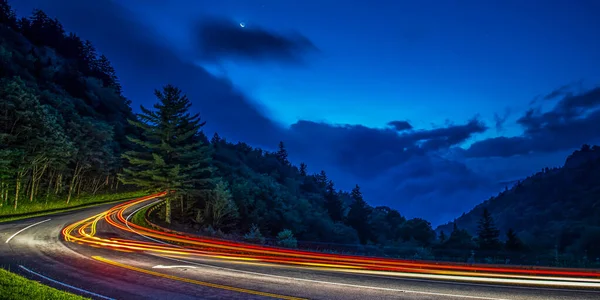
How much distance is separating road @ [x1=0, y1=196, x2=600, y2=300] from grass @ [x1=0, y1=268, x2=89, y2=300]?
3.01ft

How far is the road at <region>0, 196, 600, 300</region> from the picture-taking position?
10453 mm

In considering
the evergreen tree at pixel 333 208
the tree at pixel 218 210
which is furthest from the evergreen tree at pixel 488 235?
the tree at pixel 218 210

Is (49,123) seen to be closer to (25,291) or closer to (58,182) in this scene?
(58,182)

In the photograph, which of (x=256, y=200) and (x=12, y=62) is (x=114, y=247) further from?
(x=12, y=62)

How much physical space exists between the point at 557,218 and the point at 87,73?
201 meters

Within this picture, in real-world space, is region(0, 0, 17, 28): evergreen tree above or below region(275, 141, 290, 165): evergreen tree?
above

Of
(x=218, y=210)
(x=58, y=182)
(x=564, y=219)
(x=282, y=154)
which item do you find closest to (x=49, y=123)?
(x=58, y=182)

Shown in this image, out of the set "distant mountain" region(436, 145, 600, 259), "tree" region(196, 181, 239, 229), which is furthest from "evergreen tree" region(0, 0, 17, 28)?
"distant mountain" region(436, 145, 600, 259)

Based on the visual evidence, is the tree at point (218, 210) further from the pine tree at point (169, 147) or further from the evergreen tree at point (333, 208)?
the evergreen tree at point (333, 208)

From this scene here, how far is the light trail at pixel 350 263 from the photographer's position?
13048 mm

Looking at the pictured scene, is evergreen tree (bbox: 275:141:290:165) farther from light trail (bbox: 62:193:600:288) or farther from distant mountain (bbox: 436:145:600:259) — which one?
light trail (bbox: 62:193:600:288)

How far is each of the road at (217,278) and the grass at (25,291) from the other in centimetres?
92

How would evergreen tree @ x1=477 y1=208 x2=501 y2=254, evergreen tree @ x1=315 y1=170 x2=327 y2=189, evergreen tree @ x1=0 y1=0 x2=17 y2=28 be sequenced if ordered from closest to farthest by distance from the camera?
evergreen tree @ x1=477 y1=208 x2=501 y2=254 → evergreen tree @ x1=0 y1=0 x2=17 y2=28 → evergreen tree @ x1=315 y1=170 x2=327 y2=189

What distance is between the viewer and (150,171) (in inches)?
1268
